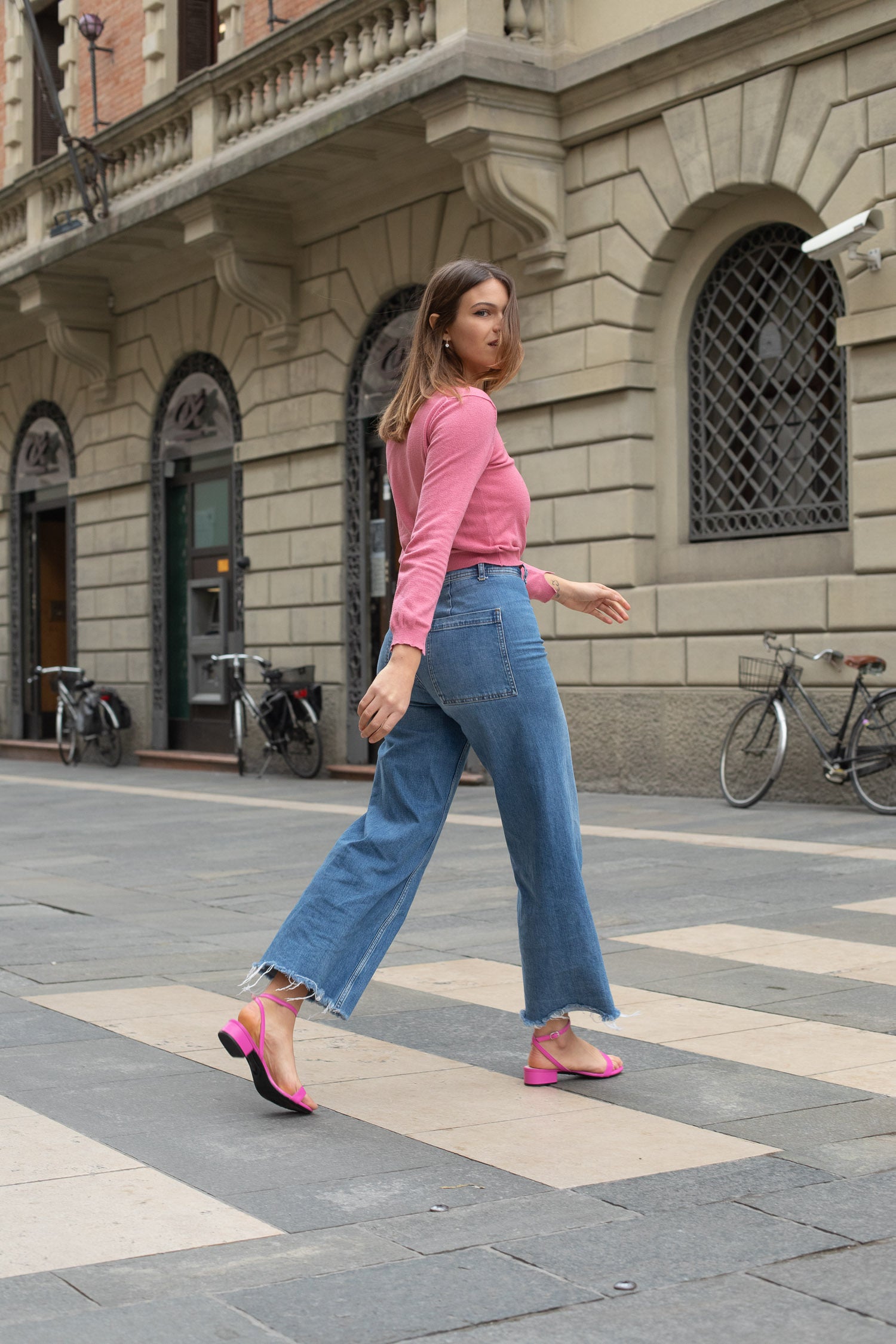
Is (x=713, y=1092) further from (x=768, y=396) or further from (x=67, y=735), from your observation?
(x=67, y=735)

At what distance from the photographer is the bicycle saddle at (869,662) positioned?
10.4 metres

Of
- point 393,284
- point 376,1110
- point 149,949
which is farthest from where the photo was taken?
point 393,284

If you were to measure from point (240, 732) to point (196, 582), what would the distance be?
8.73ft

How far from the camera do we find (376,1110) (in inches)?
151

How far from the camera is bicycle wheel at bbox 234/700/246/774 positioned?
16062 millimetres

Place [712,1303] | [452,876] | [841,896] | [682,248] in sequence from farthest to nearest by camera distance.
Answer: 1. [682,248]
2. [452,876]
3. [841,896]
4. [712,1303]

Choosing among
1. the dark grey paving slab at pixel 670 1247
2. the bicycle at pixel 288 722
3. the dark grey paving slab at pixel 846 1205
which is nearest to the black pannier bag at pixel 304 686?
the bicycle at pixel 288 722

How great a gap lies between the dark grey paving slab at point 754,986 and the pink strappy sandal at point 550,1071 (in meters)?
0.90

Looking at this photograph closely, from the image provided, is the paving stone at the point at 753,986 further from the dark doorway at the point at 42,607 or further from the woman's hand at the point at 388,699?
the dark doorway at the point at 42,607

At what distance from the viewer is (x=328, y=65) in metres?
14.4

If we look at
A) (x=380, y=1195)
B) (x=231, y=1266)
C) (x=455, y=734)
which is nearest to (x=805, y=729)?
(x=455, y=734)

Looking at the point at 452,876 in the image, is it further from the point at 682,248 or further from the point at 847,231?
the point at 682,248

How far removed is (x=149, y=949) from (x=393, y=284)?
9687 mm

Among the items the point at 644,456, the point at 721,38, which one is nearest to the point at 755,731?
the point at 644,456
